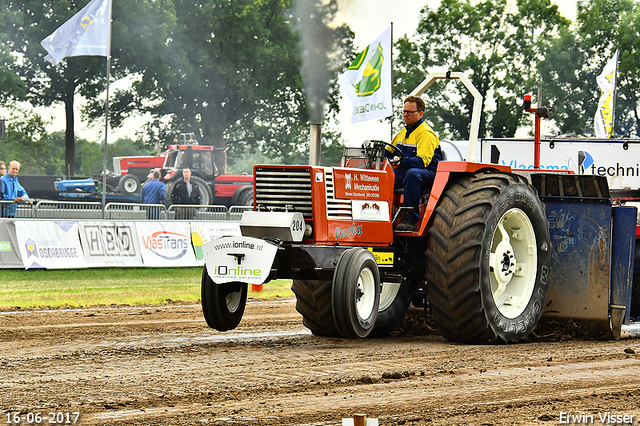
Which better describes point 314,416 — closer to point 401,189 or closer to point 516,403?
point 516,403

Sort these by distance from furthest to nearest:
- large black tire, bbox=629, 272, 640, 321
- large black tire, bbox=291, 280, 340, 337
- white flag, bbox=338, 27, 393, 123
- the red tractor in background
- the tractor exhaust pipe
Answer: the red tractor in background < white flag, bbox=338, 27, 393, 123 < the tractor exhaust pipe < large black tire, bbox=629, 272, 640, 321 < large black tire, bbox=291, 280, 340, 337

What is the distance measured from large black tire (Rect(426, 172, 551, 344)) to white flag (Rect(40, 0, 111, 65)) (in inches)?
592

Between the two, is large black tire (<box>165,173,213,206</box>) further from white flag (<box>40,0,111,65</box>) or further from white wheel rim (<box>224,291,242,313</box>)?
white wheel rim (<box>224,291,242,313</box>)

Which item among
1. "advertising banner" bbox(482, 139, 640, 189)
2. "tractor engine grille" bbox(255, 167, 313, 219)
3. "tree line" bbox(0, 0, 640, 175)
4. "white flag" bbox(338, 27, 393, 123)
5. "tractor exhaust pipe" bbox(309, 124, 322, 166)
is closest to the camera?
"tractor engine grille" bbox(255, 167, 313, 219)

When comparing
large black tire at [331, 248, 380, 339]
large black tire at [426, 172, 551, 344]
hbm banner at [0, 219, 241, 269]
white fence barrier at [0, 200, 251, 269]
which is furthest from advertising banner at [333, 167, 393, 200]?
white fence barrier at [0, 200, 251, 269]

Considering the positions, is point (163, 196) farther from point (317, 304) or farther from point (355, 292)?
point (355, 292)

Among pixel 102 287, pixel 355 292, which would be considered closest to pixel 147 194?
pixel 102 287

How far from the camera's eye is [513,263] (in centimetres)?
802

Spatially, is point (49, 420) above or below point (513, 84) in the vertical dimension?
below

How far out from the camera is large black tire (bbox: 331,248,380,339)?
268 inches

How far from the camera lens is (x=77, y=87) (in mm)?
46906

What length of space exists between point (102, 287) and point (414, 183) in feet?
27.0

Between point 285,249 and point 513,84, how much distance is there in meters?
46.6

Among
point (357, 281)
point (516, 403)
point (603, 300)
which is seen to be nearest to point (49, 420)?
point (516, 403)
